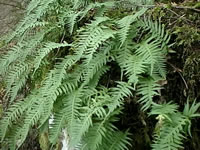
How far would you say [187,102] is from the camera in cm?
201

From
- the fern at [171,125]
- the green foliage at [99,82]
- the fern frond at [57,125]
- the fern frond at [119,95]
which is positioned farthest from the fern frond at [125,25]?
the fern frond at [57,125]

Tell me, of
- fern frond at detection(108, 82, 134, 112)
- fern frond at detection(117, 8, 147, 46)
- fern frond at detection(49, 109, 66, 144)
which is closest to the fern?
fern frond at detection(108, 82, 134, 112)

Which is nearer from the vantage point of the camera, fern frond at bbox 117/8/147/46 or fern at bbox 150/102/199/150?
fern at bbox 150/102/199/150

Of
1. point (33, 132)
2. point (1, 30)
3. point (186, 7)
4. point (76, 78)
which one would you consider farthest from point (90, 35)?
point (1, 30)

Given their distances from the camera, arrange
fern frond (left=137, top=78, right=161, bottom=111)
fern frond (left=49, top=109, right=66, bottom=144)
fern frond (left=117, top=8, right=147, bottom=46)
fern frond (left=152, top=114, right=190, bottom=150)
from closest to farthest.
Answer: fern frond (left=152, top=114, right=190, bottom=150)
fern frond (left=137, top=78, right=161, bottom=111)
fern frond (left=117, top=8, right=147, bottom=46)
fern frond (left=49, top=109, right=66, bottom=144)

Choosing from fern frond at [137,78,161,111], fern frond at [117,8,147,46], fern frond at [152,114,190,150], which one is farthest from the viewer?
fern frond at [117,8,147,46]

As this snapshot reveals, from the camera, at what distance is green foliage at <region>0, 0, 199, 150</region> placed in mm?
2092

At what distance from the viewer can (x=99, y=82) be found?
8.05ft

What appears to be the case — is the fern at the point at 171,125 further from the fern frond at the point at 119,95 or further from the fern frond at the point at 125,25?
the fern frond at the point at 125,25

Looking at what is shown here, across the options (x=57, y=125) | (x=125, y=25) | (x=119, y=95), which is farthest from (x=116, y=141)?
(x=125, y=25)

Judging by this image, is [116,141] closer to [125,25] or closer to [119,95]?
[119,95]

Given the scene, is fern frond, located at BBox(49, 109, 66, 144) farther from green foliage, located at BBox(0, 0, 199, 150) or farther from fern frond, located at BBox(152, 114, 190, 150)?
fern frond, located at BBox(152, 114, 190, 150)

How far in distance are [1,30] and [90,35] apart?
109 inches

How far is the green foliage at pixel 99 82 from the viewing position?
6.86 feet
